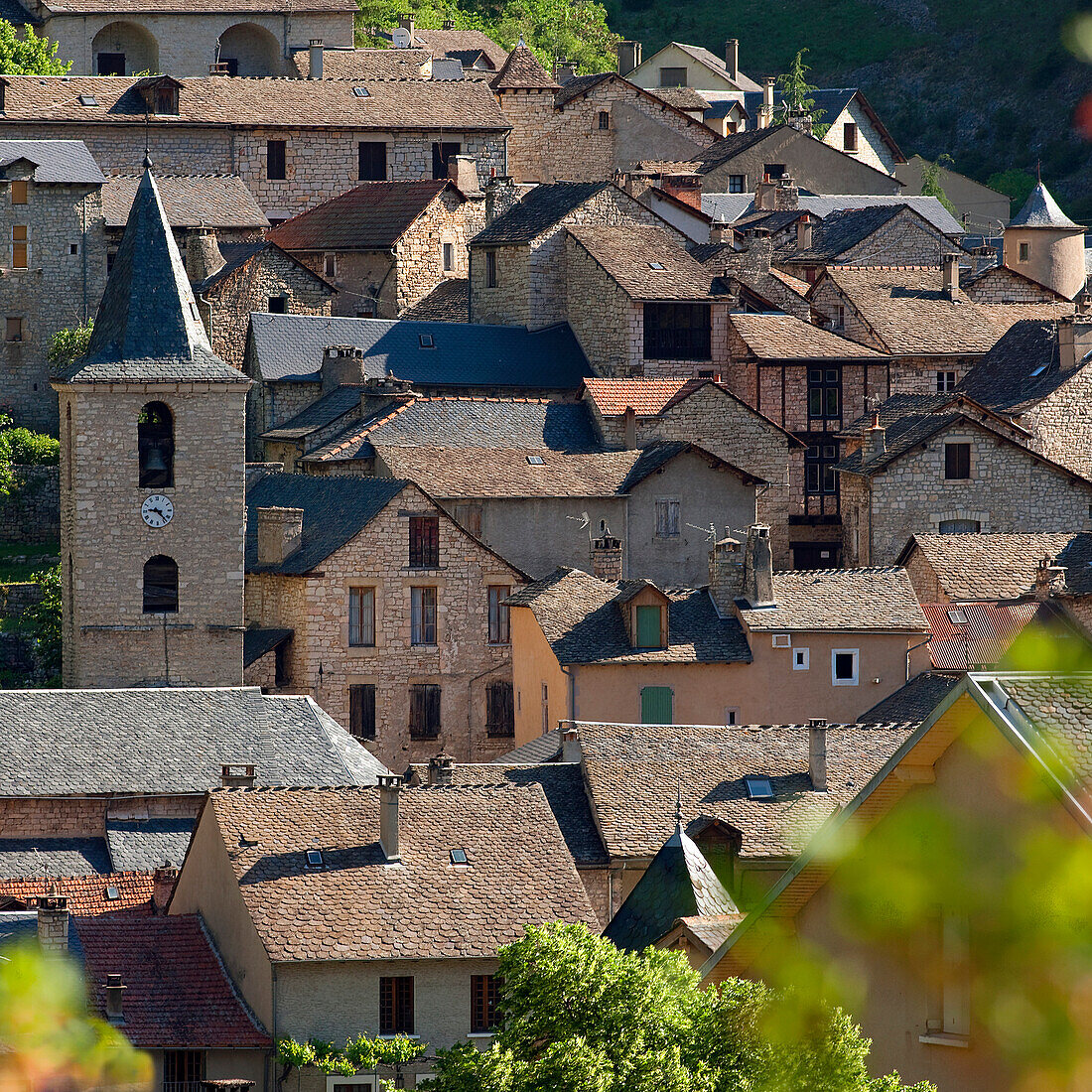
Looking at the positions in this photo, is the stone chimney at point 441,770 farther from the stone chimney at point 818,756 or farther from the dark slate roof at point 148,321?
the dark slate roof at point 148,321

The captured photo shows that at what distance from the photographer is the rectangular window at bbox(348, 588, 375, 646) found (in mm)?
47781

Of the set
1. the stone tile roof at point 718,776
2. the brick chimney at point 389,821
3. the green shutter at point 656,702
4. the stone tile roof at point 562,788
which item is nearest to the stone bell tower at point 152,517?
the green shutter at point 656,702

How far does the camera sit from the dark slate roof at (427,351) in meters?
56.7

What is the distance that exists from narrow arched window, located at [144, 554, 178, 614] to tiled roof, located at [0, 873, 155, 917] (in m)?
11.0

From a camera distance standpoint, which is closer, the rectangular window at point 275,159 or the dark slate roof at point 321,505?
the dark slate roof at point 321,505

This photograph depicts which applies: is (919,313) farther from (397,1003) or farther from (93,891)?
(397,1003)

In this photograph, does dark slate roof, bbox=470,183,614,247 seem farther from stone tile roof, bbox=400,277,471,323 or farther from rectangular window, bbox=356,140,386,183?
rectangular window, bbox=356,140,386,183

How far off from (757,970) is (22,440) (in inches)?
1907

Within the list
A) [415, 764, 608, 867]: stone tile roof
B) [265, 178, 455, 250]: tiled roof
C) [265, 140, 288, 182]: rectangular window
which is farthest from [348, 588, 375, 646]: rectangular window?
[265, 140, 288, 182]: rectangular window

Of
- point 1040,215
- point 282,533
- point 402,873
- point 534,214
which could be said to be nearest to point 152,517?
point 282,533

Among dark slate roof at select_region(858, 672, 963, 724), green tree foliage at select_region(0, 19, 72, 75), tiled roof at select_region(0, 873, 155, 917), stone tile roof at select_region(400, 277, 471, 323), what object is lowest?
tiled roof at select_region(0, 873, 155, 917)

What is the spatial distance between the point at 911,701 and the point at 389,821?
1214cm

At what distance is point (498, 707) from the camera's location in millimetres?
48000

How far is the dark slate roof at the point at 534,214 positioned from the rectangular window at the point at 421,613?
46.4ft
